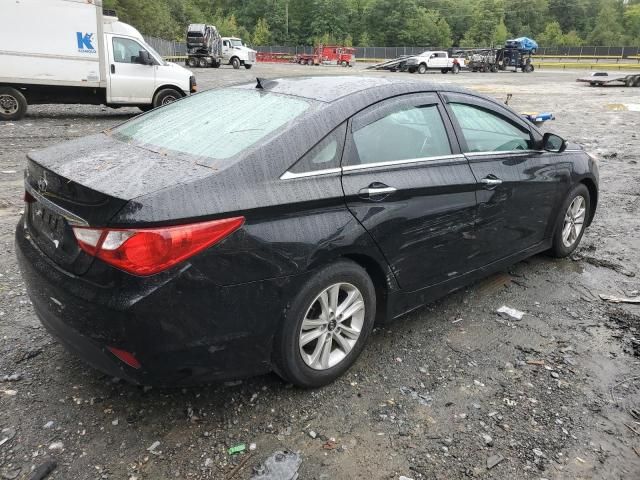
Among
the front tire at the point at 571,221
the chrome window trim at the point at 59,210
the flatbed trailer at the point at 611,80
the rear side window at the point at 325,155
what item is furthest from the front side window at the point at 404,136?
the flatbed trailer at the point at 611,80

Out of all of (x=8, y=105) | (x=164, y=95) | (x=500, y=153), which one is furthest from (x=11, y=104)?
(x=500, y=153)

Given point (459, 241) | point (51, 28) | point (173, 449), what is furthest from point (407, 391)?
point (51, 28)

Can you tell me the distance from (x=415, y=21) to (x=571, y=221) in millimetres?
99561

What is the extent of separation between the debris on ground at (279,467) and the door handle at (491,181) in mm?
2219

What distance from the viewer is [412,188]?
126 inches

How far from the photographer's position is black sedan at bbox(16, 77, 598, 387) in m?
2.31

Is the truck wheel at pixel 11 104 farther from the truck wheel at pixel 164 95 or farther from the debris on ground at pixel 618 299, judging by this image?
the debris on ground at pixel 618 299

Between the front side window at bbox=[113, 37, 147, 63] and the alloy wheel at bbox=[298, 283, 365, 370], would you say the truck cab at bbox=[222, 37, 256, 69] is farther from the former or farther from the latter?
the alloy wheel at bbox=[298, 283, 365, 370]

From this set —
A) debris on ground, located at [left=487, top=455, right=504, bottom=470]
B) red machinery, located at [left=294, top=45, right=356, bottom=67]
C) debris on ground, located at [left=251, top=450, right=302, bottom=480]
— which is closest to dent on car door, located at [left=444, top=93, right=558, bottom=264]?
debris on ground, located at [left=487, top=455, right=504, bottom=470]

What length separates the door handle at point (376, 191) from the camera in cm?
294

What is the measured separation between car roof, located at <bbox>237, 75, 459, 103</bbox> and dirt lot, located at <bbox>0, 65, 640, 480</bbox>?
1605 mm

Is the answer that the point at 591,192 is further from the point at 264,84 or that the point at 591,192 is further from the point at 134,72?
the point at 134,72

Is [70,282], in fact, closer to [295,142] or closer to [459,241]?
[295,142]

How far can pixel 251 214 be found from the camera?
8.10 ft
